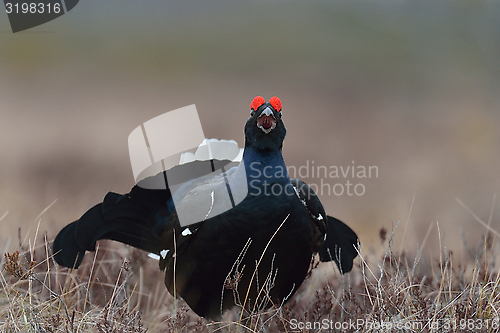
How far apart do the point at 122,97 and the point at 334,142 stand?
199 inches

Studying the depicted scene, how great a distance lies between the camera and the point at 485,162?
24.7ft

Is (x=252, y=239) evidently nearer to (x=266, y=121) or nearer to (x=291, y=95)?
(x=266, y=121)

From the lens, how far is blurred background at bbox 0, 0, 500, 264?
643 centimetres

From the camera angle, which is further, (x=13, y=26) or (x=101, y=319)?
(x=13, y=26)

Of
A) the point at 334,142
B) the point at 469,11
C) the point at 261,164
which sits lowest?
the point at 334,142

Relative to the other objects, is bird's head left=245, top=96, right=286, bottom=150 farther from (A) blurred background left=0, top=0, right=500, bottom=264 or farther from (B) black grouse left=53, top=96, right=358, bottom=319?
(A) blurred background left=0, top=0, right=500, bottom=264

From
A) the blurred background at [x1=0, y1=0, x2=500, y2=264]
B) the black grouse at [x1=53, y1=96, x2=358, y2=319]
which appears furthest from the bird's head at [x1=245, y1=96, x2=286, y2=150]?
the blurred background at [x1=0, y1=0, x2=500, y2=264]

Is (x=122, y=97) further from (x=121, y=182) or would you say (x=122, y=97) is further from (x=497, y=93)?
(x=497, y=93)

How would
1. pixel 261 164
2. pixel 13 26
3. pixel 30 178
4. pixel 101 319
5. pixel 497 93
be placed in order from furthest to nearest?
pixel 13 26 → pixel 497 93 → pixel 30 178 → pixel 261 164 → pixel 101 319

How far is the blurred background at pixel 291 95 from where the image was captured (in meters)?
6.43

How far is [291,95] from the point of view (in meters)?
10.6

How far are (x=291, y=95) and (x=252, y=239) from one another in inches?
331

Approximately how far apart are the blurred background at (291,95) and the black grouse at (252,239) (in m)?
1.97

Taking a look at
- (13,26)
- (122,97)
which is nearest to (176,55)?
(122,97)
